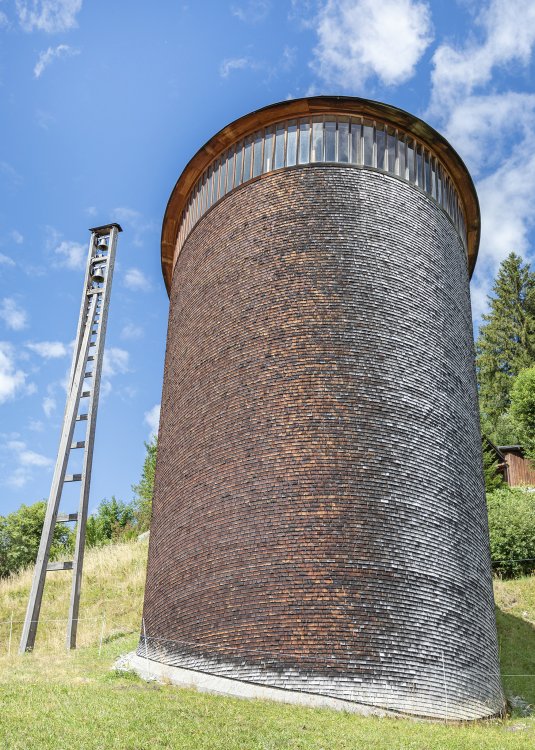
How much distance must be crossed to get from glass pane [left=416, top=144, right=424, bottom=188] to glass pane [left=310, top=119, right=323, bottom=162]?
2441 millimetres

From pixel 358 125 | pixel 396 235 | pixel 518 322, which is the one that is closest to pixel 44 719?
pixel 396 235

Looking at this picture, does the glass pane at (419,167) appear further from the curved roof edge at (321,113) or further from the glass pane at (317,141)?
the glass pane at (317,141)

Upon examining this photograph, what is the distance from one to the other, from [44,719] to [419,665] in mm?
6306

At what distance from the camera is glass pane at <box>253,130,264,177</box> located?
18.7 metres

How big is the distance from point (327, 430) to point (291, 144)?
7.48m

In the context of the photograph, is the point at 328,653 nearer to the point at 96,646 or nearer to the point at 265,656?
the point at 265,656

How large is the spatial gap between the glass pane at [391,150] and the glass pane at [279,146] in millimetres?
2458

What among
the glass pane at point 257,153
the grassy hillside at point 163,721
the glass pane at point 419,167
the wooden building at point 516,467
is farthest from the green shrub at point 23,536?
the glass pane at point 419,167

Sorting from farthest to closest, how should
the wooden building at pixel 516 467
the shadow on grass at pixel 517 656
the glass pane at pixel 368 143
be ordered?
the wooden building at pixel 516 467, the glass pane at pixel 368 143, the shadow on grass at pixel 517 656

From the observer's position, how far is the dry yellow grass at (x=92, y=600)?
2208 centimetres

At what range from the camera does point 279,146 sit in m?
18.7

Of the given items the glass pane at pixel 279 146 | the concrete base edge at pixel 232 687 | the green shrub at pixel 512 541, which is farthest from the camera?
the green shrub at pixel 512 541

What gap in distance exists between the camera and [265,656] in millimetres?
13266

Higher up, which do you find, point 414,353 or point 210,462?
point 414,353
